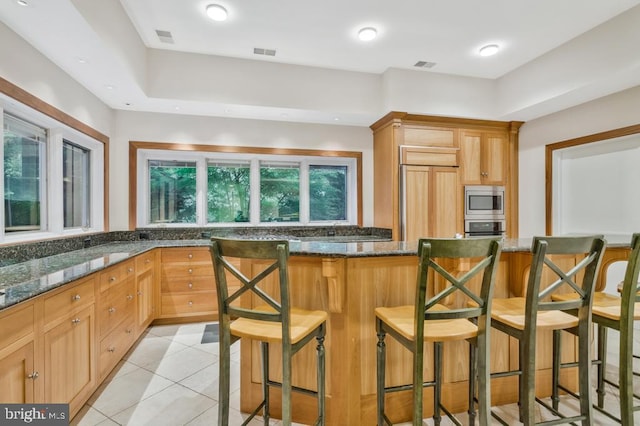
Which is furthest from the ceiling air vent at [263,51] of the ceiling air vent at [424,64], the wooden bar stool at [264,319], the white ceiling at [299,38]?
the wooden bar stool at [264,319]

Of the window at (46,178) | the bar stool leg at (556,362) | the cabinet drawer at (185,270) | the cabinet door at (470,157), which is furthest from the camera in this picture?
the cabinet door at (470,157)

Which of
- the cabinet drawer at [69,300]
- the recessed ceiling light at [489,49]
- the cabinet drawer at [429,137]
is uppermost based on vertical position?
the recessed ceiling light at [489,49]

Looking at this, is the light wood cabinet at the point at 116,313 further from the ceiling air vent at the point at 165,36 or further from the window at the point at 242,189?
the ceiling air vent at the point at 165,36

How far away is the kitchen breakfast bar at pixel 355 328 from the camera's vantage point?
1.75m

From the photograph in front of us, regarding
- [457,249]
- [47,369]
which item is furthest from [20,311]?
[457,249]

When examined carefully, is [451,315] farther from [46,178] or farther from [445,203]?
[46,178]

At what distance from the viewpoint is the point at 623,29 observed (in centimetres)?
267

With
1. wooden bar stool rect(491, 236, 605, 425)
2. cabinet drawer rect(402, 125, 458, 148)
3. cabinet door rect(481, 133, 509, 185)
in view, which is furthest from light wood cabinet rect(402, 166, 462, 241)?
wooden bar stool rect(491, 236, 605, 425)

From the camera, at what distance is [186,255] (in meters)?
3.54

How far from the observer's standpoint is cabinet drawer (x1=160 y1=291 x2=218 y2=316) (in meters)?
3.51

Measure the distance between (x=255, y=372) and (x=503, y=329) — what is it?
1.51m

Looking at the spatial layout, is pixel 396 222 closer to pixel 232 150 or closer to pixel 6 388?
pixel 232 150

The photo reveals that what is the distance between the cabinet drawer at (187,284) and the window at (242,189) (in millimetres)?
864

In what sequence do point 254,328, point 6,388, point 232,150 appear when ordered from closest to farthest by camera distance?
point 6,388 → point 254,328 → point 232,150
